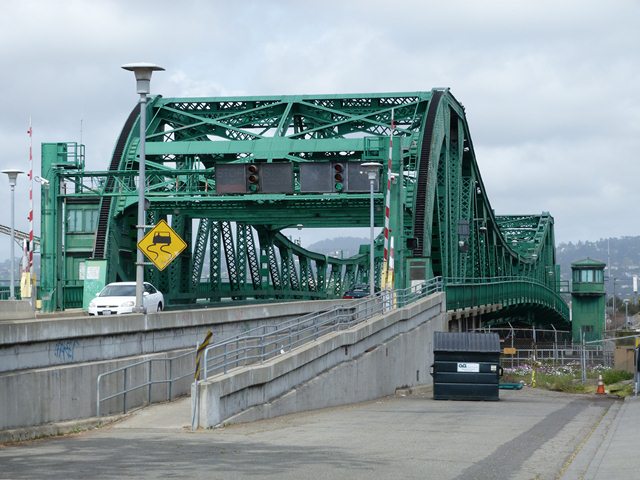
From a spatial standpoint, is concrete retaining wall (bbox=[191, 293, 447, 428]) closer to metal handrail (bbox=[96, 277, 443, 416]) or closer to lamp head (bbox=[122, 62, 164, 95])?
metal handrail (bbox=[96, 277, 443, 416])

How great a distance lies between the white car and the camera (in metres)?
35.5

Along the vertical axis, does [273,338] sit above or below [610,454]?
above

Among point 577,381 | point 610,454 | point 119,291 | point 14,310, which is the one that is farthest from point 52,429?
point 577,381

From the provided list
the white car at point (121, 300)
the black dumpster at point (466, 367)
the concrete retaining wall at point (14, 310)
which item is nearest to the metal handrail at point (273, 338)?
the black dumpster at point (466, 367)

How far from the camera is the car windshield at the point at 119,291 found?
36.8 meters

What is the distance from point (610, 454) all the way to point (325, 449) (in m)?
3.93

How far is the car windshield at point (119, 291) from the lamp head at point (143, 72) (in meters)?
11.6

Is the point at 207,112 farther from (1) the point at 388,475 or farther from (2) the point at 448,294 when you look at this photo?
(1) the point at 388,475

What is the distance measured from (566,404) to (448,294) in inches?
660

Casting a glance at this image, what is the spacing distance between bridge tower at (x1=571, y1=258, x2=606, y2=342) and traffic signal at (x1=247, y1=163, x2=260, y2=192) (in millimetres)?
80962

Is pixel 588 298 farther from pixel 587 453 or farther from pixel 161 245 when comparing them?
pixel 587 453

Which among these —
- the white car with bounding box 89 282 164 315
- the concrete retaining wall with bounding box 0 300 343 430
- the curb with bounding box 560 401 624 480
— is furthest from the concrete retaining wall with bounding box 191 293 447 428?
the white car with bounding box 89 282 164 315

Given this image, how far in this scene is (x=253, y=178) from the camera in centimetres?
4597

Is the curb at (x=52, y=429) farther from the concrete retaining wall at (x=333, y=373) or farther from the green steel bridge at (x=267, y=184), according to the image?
the green steel bridge at (x=267, y=184)
